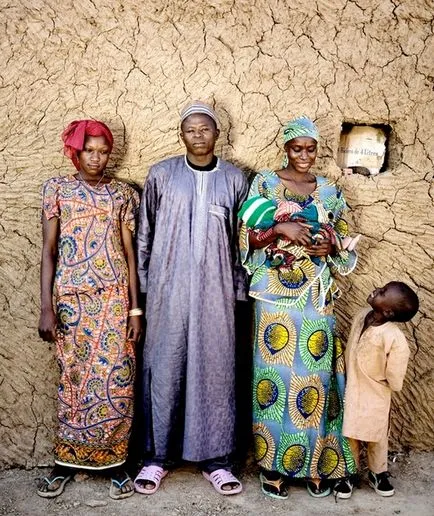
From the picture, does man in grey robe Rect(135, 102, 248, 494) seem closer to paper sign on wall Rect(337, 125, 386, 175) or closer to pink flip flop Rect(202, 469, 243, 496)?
pink flip flop Rect(202, 469, 243, 496)

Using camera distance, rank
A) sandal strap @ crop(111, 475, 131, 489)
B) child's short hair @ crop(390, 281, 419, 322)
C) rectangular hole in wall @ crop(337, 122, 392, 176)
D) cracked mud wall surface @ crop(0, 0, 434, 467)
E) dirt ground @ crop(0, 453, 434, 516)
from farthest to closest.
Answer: rectangular hole in wall @ crop(337, 122, 392, 176) < cracked mud wall surface @ crop(0, 0, 434, 467) < sandal strap @ crop(111, 475, 131, 489) < dirt ground @ crop(0, 453, 434, 516) < child's short hair @ crop(390, 281, 419, 322)

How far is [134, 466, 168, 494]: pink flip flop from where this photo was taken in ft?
10.4

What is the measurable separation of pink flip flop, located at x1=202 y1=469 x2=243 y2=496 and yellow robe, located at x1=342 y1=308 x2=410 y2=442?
0.58 m

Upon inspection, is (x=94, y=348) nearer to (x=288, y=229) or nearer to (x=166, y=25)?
(x=288, y=229)

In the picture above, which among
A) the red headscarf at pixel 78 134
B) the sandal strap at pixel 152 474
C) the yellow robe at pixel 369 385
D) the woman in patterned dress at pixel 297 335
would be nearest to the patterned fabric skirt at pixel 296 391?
the woman in patterned dress at pixel 297 335

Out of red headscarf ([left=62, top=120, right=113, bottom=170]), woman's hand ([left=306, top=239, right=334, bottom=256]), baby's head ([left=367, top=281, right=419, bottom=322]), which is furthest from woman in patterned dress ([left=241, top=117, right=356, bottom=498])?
red headscarf ([left=62, top=120, right=113, bottom=170])

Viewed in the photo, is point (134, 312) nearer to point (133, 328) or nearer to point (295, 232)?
point (133, 328)

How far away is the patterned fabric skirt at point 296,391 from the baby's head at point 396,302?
28 cm

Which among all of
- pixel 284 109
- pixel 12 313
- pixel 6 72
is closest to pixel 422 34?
pixel 284 109

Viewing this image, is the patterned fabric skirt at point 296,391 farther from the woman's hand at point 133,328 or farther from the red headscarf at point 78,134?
the red headscarf at point 78,134

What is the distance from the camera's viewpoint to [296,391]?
3.12 meters

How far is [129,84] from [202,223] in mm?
863

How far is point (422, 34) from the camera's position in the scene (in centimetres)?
354

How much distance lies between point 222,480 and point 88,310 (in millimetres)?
1037
